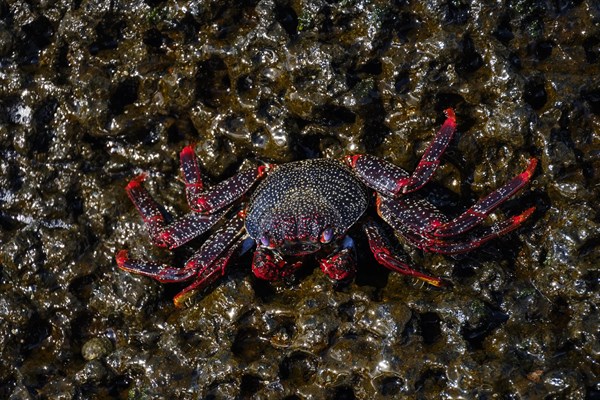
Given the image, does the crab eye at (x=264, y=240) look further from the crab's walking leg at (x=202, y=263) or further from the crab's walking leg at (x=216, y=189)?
the crab's walking leg at (x=216, y=189)

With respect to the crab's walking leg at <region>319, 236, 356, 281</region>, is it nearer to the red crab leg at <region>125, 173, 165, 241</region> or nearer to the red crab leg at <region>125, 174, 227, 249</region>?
the red crab leg at <region>125, 174, 227, 249</region>

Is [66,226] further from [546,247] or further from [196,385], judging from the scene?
[546,247]

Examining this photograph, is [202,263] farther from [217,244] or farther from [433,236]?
[433,236]

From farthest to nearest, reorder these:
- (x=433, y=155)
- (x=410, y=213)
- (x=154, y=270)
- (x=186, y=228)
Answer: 1. (x=186, y=228)
2. (x=154, y=270)
3. (x=410, y=213)
4. (x=433, y=155)

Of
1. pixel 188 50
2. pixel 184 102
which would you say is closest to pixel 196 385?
pixel 184 102

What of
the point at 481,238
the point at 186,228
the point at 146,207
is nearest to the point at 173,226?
the point at 186,228

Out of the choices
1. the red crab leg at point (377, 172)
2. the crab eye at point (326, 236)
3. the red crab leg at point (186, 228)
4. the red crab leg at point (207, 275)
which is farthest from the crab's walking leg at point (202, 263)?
the red crab leg at point (377, 172)

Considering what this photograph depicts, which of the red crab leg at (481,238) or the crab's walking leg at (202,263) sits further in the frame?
the crab's walking leg at (202,263)
